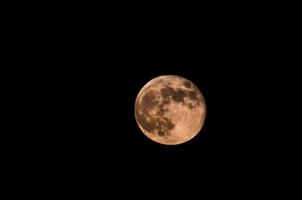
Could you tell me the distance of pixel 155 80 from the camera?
638 centimetres

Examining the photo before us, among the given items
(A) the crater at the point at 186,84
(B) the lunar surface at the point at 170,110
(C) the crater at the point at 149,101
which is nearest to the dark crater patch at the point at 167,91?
(B) the lunar surface at the point at 170,110

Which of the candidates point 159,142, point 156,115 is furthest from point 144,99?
point 159,142

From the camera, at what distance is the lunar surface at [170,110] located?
5.94 m

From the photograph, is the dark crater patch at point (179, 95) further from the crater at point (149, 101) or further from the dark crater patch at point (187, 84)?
the crater at point (149, 101)

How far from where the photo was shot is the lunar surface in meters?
5.94

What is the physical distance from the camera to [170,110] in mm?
5902

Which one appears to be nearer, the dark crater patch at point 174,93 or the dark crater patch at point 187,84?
the dark crater patch at point 174,93

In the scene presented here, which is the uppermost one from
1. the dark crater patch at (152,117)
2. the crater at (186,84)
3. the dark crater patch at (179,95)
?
the crater at (186,84)

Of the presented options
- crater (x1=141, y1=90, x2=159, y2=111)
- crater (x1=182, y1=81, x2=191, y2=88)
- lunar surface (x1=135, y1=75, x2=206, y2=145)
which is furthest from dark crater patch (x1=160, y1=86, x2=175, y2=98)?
crater (x1=182, y1=81, x2=191, y2=88)

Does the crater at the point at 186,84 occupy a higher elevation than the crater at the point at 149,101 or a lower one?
higher

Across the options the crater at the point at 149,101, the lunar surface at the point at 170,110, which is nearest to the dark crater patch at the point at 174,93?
the lunar surface at the point at 170,110

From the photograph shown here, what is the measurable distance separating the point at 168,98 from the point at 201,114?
742 mm

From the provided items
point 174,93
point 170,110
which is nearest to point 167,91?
point 174,93

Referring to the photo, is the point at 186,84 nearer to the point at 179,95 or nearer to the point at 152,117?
the point at 179,95
